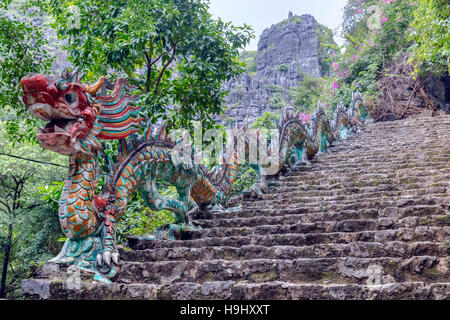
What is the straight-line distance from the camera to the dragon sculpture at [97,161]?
2941mm

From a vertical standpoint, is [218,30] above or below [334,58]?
below

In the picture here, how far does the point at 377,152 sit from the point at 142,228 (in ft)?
14.5

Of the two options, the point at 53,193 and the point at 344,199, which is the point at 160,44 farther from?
the point at 344,199

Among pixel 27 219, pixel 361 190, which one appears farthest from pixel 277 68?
pixel 361 190

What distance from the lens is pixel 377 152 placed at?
7379 millimetres

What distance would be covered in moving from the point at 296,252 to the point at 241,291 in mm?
745

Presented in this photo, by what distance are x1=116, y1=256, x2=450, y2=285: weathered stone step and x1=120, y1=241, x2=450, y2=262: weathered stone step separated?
24cm

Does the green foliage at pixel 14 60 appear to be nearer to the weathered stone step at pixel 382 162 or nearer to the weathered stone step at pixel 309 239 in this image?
the weathered stone step at pixel 309 239

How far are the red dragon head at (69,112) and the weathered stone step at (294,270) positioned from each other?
3.59 ft

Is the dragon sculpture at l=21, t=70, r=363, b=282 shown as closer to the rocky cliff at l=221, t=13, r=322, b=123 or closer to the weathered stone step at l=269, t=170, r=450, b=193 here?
the weathered stone step at l=269, t=170, r=450, b=193

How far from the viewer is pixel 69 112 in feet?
9.79

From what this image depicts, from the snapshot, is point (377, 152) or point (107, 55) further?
point (377, 152)

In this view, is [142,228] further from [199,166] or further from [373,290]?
[373,290]

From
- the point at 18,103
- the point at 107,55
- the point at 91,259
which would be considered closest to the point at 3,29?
the point at 18,103
